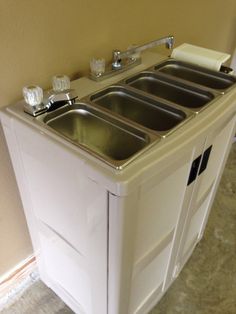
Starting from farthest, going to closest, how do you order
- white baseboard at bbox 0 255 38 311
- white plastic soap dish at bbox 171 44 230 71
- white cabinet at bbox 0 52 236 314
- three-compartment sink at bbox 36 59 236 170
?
→ white baseboard at bbox 0 255 38 311
white plastic soap dish at bbox 171 44 230 71
three-compartment sink at bbox 36 59 236 170
white cabinet at bbox 0 52 236 314

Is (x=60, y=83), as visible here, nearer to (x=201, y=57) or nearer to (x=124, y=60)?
(x=124, y=60)

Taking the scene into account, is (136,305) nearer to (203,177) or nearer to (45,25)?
(203,177)

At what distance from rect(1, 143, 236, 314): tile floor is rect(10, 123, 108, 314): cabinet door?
24cm

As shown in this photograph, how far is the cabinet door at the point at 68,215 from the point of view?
748mm

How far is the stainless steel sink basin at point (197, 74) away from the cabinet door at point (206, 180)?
6.8 inches

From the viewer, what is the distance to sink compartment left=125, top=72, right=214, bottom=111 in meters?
1.05

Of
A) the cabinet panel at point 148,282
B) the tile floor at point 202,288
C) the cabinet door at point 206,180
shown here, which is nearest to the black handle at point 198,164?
the cabinet door at point 206,180

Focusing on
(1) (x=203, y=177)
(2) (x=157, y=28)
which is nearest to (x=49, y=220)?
(1) (x=203, y=177)

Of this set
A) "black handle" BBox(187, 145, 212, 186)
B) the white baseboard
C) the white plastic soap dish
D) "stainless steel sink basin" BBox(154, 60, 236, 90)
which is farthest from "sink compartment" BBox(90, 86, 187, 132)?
the white baseboard

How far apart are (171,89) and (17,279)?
1066 mm

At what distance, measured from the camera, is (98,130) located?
0.91 meters

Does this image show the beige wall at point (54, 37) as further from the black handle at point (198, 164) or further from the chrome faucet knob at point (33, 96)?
the black handle at point (198, 164)

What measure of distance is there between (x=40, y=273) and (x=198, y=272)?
764 millimetres

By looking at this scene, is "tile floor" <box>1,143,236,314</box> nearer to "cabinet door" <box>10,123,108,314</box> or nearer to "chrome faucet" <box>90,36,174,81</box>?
"cabinet door" <box>10,123,108,314</box>
